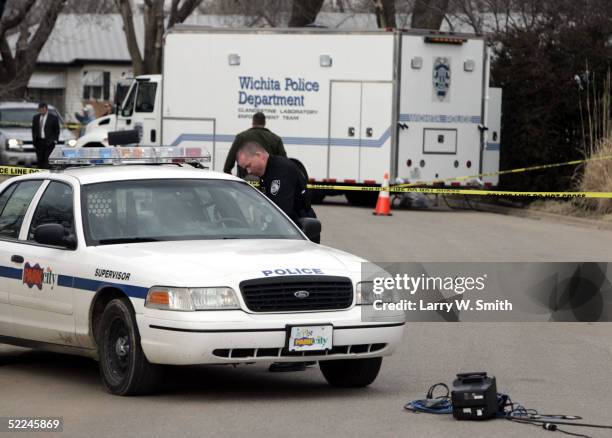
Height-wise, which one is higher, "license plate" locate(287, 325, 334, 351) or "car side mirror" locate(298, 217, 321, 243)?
"car side mirror" locate(298, 217, 321, 243)

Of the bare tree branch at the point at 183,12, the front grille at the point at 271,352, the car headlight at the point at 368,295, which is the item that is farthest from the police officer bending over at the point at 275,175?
the bare tree branch at the point at 183,12

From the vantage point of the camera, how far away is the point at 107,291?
8.94m

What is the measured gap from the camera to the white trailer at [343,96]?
87.7 ft

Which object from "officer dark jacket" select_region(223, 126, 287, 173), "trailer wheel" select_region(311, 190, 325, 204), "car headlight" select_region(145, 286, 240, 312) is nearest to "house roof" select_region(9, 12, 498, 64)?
"trailer wheel" select_region(311, 190, 325, 204)

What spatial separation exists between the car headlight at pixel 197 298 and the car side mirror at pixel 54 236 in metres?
1.19

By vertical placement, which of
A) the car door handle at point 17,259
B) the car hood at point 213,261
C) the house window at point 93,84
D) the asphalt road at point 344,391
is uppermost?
the house window at point 93,84

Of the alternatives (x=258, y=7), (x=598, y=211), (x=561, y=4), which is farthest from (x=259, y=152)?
(x=258, y=7)

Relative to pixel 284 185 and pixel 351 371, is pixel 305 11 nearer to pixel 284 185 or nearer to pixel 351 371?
pixel 284 185

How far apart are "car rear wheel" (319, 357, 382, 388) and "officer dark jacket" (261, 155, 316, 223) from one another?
94.3 inches

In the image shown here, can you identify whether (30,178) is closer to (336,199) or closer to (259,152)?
(259,152)

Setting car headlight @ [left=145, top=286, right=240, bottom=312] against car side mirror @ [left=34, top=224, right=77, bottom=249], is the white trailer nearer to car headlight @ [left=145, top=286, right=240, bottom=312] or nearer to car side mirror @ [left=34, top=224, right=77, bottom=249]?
car side mirror @ [left=34, top=224, right=77, bottom=249]

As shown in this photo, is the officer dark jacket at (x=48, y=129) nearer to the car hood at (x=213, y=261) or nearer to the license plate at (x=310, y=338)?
the car hood at (x=213, y=261)

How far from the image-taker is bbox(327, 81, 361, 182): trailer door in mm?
26875

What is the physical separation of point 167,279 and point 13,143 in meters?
26.0
